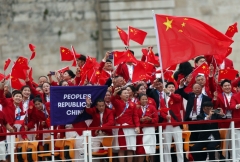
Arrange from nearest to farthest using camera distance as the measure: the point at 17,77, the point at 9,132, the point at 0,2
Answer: the point at 9,132, the point at 17,77, the point at 0,2

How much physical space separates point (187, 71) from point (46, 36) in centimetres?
801

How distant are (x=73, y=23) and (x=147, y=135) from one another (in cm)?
1018

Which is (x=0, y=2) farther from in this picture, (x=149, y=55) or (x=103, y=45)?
(x=149, y=55)

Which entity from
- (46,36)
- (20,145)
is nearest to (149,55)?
(20,145)

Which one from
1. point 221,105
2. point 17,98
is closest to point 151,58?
point 221,105

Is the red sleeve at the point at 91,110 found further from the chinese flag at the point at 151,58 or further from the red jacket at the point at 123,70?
the chinese flag at the point at 151,58

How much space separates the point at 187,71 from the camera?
21531 mm

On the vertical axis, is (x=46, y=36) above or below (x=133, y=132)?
above

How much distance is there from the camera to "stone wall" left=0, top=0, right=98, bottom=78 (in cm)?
2872

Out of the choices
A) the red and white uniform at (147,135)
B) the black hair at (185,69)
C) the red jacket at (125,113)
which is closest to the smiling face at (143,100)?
the red and white uniform at (147,135)

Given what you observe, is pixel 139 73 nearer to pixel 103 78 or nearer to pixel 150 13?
pixel 103 78

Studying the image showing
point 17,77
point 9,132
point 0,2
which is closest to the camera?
point 9,132

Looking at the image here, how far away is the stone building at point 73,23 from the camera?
28.7 meters

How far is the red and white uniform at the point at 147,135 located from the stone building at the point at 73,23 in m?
9.38
